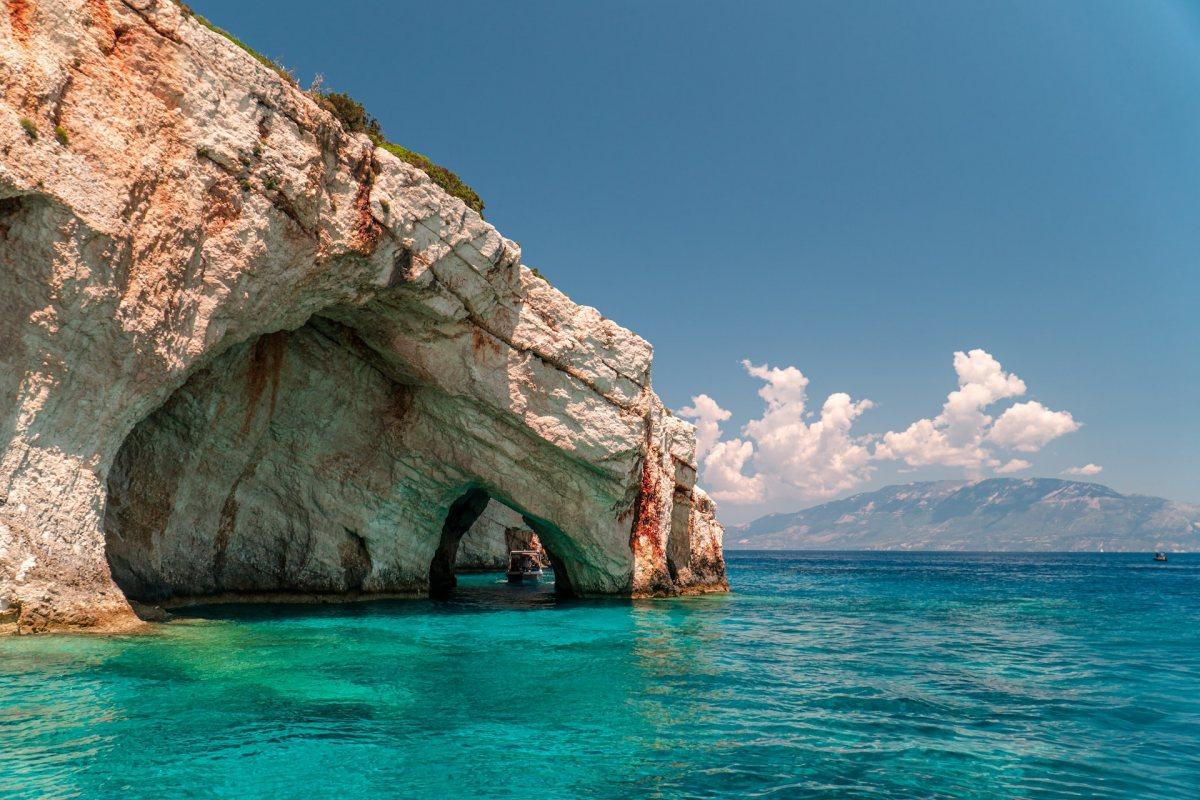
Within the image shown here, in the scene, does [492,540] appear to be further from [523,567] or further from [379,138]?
[379,138]

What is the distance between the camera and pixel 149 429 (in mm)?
22000

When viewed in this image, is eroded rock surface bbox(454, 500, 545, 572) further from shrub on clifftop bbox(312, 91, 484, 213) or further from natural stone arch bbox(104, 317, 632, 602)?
shrub on clifftop bbox(312, 91, 484, 213)

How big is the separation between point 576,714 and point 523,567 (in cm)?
3768

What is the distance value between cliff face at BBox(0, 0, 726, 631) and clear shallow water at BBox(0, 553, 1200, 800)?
4.05 metres

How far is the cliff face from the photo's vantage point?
51.2ft

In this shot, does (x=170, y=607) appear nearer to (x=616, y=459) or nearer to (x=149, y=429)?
(x=149, y=429)

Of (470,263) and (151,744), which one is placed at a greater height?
(470,263)

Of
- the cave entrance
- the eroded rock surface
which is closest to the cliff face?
the cave entrance

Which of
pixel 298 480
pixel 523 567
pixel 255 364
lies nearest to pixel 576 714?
pixel 255 364

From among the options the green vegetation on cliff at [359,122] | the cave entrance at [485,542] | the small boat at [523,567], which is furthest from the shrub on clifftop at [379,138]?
the small boat at [523,567]

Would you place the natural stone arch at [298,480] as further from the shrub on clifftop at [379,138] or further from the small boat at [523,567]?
the small boat at [523,567]

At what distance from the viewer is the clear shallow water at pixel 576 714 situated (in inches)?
350

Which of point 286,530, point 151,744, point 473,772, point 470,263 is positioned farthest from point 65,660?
point 470,263

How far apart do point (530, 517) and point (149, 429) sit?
15078mm
